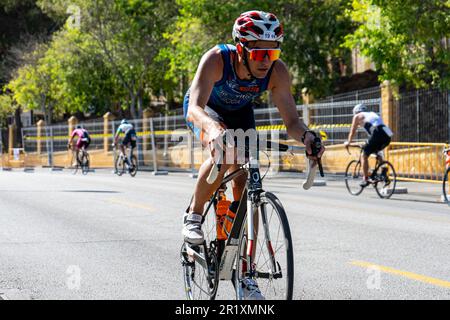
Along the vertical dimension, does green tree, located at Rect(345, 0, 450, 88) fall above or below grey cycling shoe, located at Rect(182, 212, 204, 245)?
above

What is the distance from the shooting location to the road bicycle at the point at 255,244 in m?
4.14

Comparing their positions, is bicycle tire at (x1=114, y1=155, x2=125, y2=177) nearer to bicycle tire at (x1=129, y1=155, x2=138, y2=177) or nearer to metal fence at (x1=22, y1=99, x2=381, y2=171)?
bicycle tire at (x1=129, y1=155, x2=138, y2=177)

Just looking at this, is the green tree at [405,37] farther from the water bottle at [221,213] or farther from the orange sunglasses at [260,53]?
the orange sunglasses at [260,53]

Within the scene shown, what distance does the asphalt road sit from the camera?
591 cm

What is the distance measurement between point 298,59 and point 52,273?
24.3 meters

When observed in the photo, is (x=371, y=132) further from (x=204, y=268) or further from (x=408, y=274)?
(x=204, y=268)

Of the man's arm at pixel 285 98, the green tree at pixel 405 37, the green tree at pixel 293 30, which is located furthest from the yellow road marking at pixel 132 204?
the green tree at pixel 293 30

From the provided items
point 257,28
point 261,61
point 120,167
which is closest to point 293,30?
point 120,167

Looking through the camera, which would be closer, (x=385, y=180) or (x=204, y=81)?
(x=204, y=81)

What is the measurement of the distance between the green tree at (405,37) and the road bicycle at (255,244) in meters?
15.5

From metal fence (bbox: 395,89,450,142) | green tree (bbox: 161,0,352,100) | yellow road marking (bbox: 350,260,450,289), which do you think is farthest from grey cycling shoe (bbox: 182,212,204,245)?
green tree (bbox: 161,0,352,100)

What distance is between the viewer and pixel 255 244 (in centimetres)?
432

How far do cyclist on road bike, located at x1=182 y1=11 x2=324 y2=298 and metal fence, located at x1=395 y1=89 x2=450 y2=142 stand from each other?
61.4 ft

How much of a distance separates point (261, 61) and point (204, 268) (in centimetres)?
139
